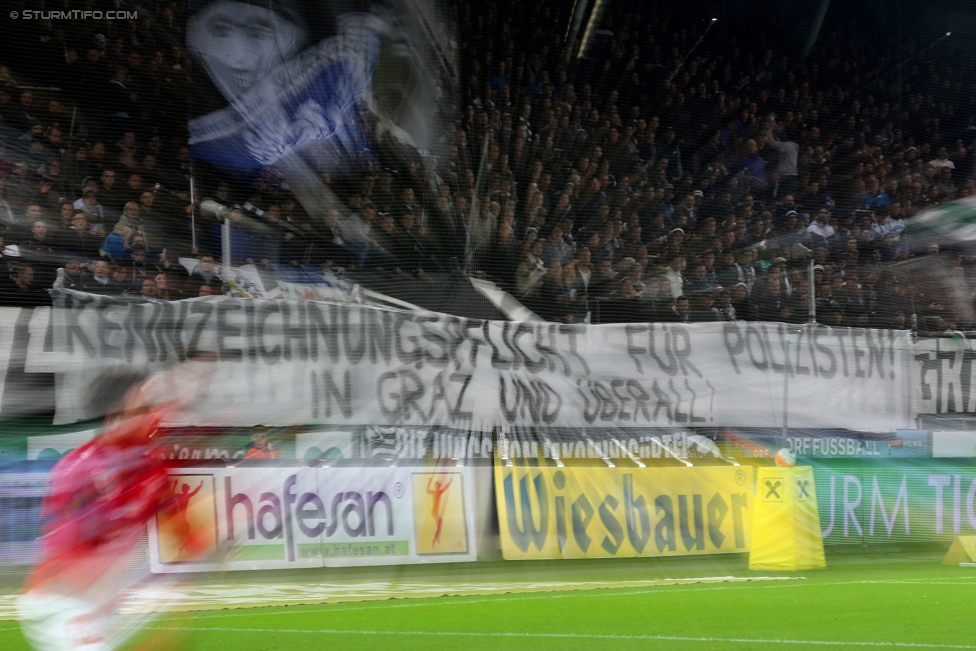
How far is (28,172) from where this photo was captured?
786 centimetres

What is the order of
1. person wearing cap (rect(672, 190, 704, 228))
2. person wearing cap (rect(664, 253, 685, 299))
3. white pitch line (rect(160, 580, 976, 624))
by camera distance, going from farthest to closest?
person wearing cap (rect(672, 190, 704, 228)), person wearing cap (rect(664, 253, 685, 299)), white pitch line (rect(160, 580, 976, 624))

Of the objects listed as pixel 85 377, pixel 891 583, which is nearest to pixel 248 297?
pixel 85 377

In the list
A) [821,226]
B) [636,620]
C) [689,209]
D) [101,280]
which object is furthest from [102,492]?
[821,226]

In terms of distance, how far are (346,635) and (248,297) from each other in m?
3.87

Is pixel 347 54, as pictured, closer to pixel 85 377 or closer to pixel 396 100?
pixel 396 100

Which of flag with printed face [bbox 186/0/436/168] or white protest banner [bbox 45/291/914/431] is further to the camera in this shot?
flag with printed face [bbox 186/0/436/168]

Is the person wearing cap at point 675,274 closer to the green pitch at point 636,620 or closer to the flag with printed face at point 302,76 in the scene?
the flag with printed face at point 302,76

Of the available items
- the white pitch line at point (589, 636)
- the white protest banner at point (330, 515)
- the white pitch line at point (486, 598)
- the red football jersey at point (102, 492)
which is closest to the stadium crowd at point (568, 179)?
the white protest banner at point (330, 515)

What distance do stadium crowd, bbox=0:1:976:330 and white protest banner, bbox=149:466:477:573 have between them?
2.06m

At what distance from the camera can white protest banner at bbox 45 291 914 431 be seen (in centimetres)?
791

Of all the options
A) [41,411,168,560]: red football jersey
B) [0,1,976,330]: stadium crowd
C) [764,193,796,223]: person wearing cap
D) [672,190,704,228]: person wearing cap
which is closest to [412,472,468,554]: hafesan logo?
[0,1,976,330]: stadium crowd

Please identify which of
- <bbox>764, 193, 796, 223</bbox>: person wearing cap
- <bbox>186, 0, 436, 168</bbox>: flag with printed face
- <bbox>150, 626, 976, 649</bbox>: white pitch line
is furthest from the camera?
<bbox>764, 193, 796, 223</bbox>: person wearing cap

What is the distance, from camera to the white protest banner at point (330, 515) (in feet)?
25.0

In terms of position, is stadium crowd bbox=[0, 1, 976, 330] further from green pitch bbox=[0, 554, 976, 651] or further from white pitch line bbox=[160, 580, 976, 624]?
green pitch bbox=[0, 554, 976, 651]
